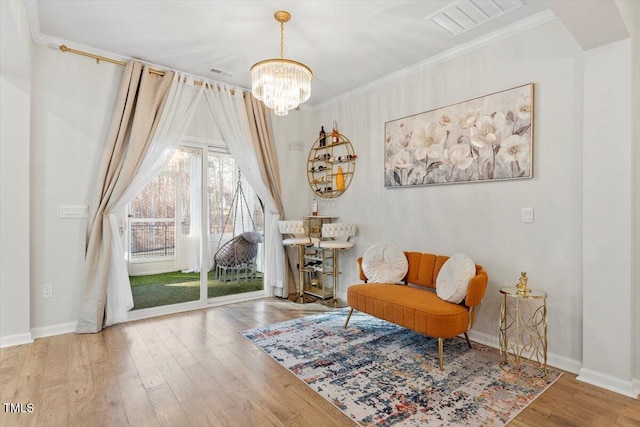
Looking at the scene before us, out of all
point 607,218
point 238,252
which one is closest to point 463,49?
point 607,218

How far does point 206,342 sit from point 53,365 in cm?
114

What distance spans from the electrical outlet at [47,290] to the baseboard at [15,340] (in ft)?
1.19

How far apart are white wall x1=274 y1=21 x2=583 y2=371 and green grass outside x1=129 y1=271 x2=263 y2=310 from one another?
2124 mm

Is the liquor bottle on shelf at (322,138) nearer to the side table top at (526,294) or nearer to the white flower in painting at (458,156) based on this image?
the white flower in painting at (458,156)

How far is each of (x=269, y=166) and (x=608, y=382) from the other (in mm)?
4010

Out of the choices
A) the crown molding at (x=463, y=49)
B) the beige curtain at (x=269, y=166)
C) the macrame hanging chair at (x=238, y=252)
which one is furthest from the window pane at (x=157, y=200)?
the crown molding at (x=463, y=49)

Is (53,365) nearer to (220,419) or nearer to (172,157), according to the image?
(220,419)

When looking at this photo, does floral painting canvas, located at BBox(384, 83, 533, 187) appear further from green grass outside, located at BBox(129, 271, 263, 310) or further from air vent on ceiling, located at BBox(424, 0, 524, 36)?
green grass outside, located at BBox(129, 271, 263, 310)

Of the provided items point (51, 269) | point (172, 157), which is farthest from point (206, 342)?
point (172, 157)

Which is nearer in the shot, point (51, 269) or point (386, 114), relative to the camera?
point (51, 269)

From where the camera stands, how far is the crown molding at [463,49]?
A: 2738 millimetres

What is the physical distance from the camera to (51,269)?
3.28m

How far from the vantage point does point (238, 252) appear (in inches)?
181

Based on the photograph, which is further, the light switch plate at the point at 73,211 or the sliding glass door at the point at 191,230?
the sliding glass door at the point at 191,230
